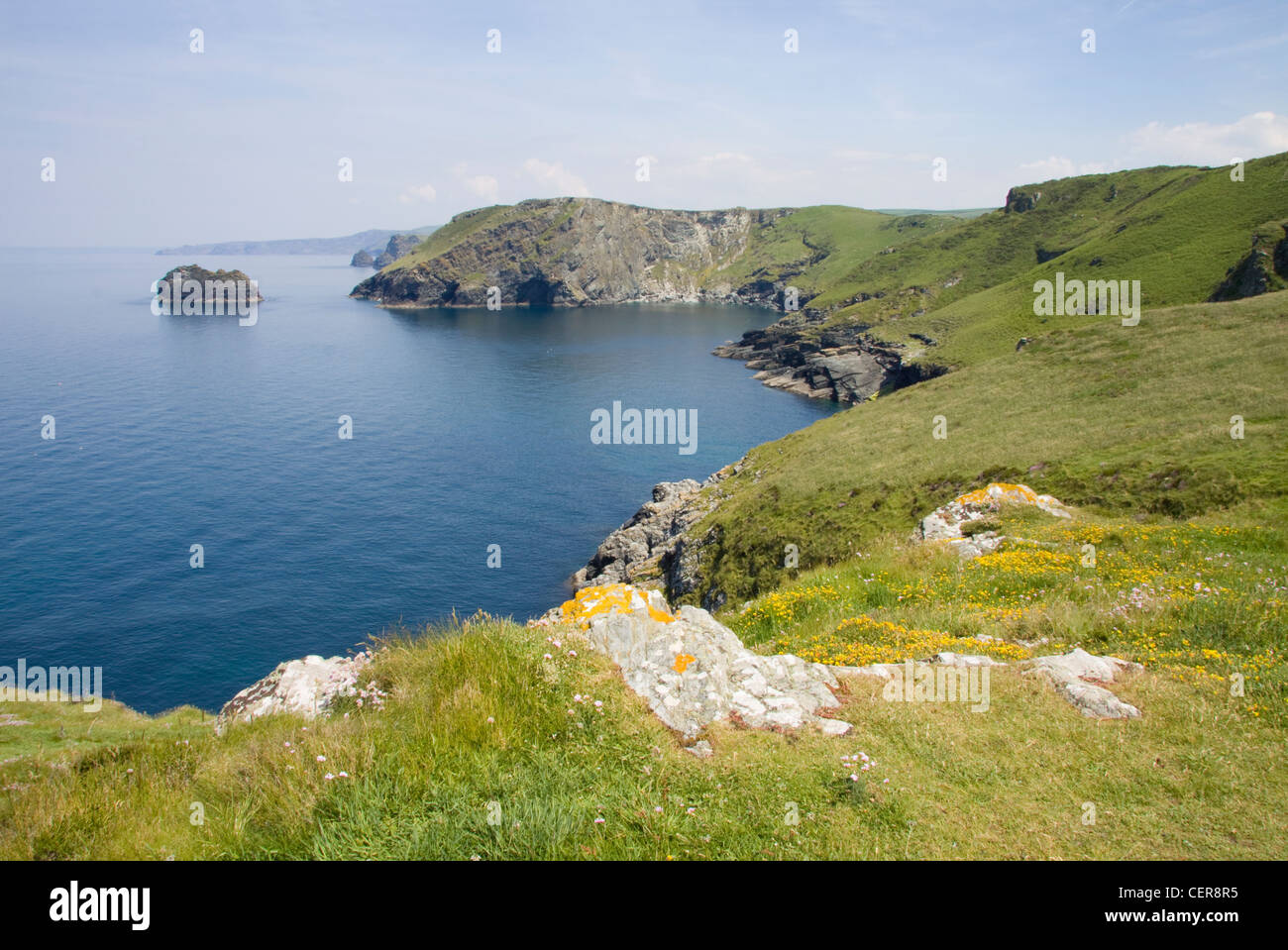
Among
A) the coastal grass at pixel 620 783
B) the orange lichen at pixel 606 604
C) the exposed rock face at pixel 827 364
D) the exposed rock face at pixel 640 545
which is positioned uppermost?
the exposed rock face at pixel 827 364

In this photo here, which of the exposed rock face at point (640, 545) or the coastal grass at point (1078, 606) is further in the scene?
the exposed rock face at point (640, 545)

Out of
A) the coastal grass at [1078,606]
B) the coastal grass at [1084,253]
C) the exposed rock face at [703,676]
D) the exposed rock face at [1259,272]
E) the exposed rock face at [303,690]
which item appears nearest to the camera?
the exposed rock face at [703,676]

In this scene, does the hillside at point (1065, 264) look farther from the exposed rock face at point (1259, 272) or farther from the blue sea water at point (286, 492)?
the blue sea water at point (286, 492)

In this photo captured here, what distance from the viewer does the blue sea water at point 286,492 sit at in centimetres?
4953

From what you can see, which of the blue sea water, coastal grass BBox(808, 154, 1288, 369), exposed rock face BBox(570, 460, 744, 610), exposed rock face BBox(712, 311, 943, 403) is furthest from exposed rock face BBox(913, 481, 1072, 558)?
exposed rock face BBox(712, 311, 943, 403)

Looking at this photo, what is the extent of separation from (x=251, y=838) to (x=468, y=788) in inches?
81.9

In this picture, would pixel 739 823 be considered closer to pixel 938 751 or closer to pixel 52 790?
pixel 938 751

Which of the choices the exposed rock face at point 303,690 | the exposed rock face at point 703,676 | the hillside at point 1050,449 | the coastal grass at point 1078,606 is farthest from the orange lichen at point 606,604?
the hillside at point 1050,449

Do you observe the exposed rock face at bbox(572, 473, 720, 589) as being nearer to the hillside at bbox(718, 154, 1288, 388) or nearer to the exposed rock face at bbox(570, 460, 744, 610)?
the exposed rock face at bbox(570, 460, 744, 610)

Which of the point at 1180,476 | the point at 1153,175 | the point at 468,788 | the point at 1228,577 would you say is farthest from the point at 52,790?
the point at 1153,175

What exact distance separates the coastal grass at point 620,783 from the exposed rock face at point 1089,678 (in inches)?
10.6

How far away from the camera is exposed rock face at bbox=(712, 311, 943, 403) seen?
132 m

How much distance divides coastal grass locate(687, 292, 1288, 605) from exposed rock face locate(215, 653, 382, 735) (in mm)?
21420

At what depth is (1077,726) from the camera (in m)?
9.00
